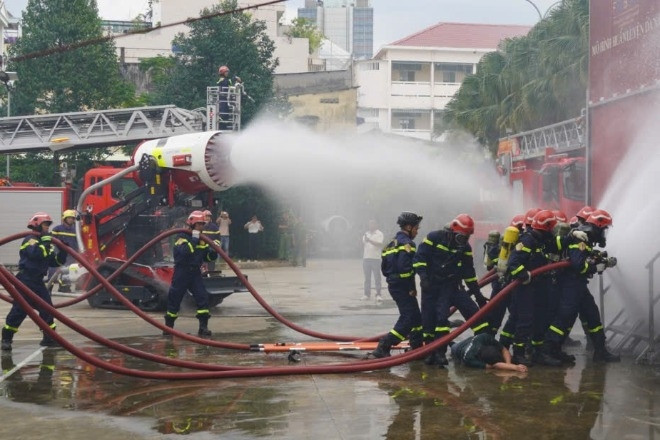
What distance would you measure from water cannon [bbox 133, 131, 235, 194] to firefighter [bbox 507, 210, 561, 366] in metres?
6.28

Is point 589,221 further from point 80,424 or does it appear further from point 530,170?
point 530,170

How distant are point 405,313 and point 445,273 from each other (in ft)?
2.12

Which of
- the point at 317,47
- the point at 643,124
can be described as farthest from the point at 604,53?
the point at 317,47

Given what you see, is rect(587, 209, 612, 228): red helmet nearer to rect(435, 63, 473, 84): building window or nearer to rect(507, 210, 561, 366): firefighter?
rect(507, 210, 561, 366): firefighter

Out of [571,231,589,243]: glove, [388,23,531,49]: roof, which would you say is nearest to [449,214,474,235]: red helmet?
[571,231,589,243]: glove

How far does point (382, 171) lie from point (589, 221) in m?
7.32

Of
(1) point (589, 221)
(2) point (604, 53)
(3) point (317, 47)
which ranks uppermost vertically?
(3) point (317, 47)

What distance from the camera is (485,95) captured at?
99.0 ft

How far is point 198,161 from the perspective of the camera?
14.6 meters

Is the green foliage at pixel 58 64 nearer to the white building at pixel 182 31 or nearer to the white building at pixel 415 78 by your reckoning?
the white building at pixel 182 31

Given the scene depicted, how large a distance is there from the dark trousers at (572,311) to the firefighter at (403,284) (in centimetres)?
137

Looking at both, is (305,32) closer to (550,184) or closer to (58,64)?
(58,64)

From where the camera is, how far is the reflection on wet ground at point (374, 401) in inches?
269

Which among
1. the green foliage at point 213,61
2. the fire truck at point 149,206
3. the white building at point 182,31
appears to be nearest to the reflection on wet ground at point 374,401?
the fire truck at point 149,206
